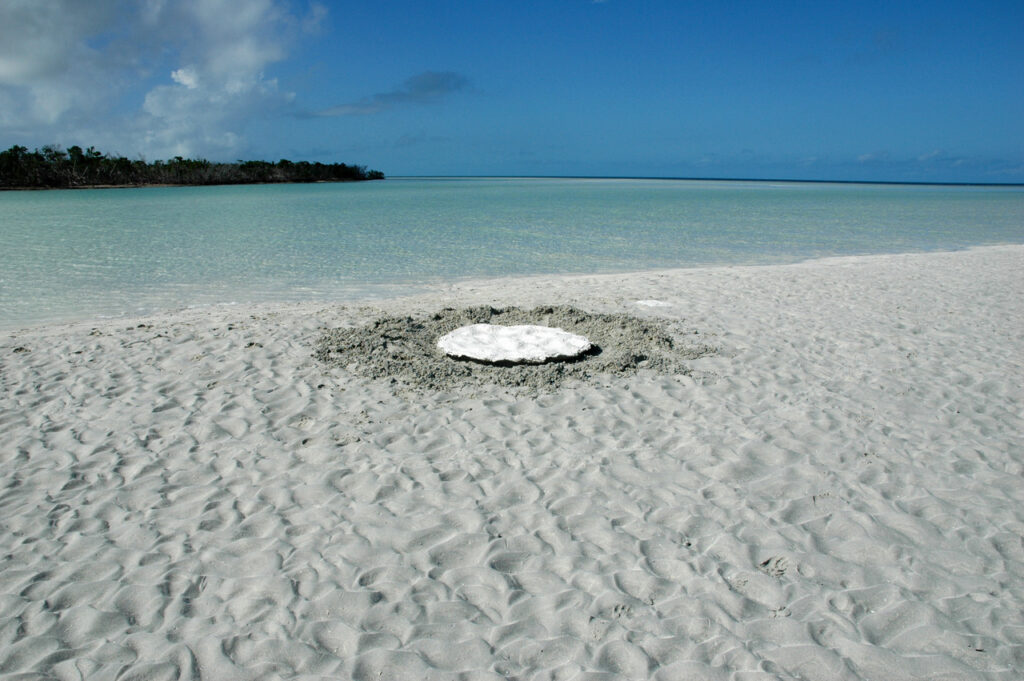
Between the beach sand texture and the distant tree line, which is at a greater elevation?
the distant tree line

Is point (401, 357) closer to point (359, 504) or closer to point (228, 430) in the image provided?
point (228, 430)

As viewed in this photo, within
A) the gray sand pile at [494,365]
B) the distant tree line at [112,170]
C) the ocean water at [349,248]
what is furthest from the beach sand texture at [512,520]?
the distant tree line at [112,170]

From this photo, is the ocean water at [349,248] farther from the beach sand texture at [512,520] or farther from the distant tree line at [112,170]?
the distant tree line at [112,170]

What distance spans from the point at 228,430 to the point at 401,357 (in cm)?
209

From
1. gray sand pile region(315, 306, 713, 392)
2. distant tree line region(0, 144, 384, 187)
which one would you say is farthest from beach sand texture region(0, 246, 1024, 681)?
distant tree line region(0, 144, 384, 187)

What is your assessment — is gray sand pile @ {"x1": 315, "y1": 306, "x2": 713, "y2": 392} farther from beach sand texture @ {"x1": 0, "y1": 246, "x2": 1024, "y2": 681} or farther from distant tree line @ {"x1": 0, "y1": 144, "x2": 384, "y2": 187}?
distant tree line @ {"x1": 0, "y1": 144, "x2": 384, "y2": 187}

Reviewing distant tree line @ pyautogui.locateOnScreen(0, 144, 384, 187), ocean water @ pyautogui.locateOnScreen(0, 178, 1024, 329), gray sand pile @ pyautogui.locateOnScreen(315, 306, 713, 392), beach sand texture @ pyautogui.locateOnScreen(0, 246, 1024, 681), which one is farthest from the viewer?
distant tree line @ pyautogui.locateOnScreen(0, 144, 384, 187)

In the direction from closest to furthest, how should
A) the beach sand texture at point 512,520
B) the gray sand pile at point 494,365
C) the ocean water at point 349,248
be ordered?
the beach sand texture at point 512,520
the gray sand pile at point 494,365
the ocean water at point 349,248

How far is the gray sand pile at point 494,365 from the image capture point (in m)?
6.19

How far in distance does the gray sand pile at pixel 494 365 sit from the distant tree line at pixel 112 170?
79.2 metres

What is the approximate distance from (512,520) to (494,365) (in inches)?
110

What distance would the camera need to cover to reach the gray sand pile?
6191mm

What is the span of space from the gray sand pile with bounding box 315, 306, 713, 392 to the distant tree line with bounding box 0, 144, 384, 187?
79212 mm

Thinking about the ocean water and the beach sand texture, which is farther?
the ocean water
